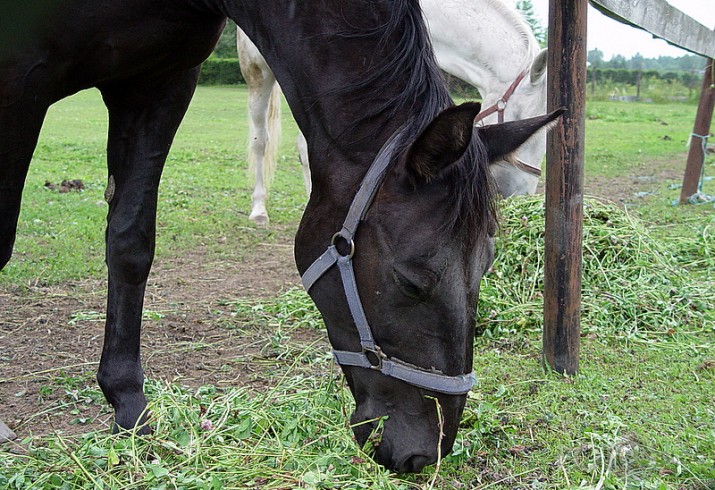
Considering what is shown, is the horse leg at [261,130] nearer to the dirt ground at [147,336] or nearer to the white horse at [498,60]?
the white horse at [498,60]

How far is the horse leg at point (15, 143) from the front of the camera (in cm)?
203

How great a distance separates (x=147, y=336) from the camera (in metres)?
3.84

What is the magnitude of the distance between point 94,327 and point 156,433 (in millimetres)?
1817

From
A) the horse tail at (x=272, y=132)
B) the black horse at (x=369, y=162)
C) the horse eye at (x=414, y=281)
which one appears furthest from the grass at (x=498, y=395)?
the horse tail at (x=272, y=132)

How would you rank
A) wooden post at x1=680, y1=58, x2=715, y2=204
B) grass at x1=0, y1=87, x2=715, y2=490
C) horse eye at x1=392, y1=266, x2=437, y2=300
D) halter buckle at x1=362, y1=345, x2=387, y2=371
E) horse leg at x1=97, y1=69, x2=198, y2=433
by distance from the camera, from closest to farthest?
horse eye at x1=392, y1=266, x2=437, y2=300 → halter buckle at x1=362, y1=345, x2=387, y2=371 → grass at x1=0, y1=87, x2=715, y2=490 → horse leg at x1=97, y1=69, x2=198, y2=433 → wooden post at x1=680, y1=58, x2=715, y2=204

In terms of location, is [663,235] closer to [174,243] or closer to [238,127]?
[174,243]

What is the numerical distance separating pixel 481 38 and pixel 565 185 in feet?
8.15

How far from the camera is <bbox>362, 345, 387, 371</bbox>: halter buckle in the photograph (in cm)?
195

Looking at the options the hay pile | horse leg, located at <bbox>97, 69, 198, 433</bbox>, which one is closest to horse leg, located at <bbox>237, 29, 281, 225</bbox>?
the hay pile

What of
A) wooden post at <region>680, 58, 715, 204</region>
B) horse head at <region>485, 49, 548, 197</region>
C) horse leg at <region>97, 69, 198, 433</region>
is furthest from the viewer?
wooden post at <region>680, 58, 715, 204</region>

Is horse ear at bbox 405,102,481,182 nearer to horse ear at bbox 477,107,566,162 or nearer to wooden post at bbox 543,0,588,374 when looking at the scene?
horse ear at bbox 477,107,566,162

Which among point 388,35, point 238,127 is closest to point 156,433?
point 388,35

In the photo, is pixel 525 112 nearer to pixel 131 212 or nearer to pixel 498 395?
pixel 498 395

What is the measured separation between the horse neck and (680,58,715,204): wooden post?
10.6ft
